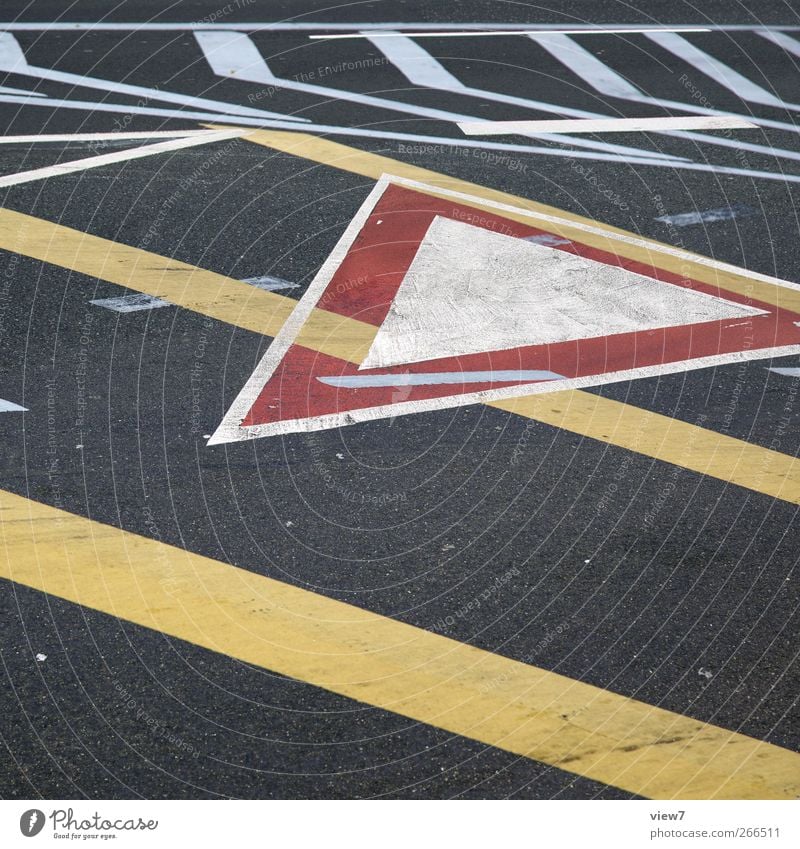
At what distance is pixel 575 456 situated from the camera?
5.28 m

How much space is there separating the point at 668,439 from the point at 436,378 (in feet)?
3.70

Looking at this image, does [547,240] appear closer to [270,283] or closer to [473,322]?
[473,322]

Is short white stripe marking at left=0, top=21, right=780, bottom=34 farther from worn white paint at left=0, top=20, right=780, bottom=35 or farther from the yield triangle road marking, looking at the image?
the yield triangle road marking

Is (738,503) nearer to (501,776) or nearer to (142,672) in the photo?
(501,776)

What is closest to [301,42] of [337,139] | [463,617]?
[337,139]

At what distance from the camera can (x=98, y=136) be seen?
860 cm

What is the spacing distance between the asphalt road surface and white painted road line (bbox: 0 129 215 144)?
0.12 ft

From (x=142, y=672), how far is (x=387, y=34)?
8.35m

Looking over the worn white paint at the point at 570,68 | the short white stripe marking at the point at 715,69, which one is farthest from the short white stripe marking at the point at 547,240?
the short white stripe marking at the point at 715,69

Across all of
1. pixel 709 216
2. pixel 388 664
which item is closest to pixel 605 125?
pixel 709 216

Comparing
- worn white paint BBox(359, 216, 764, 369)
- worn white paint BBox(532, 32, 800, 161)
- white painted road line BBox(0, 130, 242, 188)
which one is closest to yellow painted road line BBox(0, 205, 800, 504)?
worn white paint BBox(359, 216, 764, 369)

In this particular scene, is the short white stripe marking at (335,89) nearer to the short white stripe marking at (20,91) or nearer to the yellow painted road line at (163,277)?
the short white stripe marking at (20,91)

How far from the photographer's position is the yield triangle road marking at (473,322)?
5719 millimetres

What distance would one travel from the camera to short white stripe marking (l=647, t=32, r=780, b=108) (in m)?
9.90
